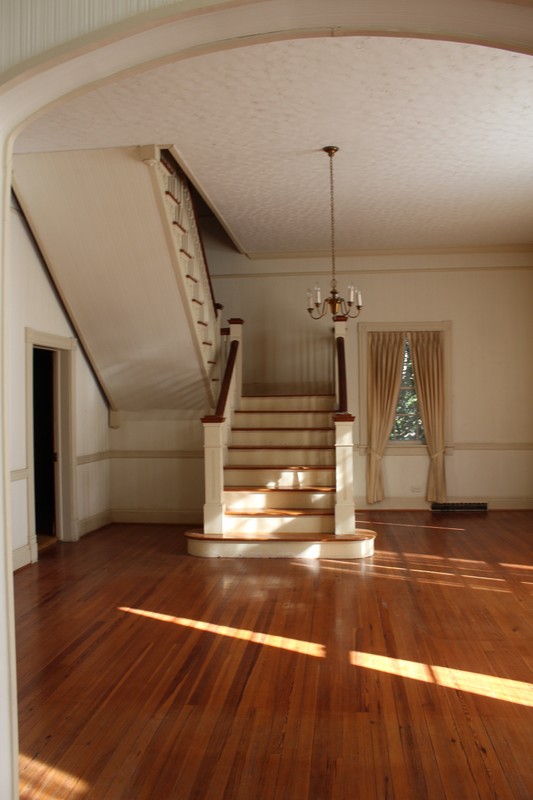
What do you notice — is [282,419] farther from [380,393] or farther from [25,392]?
[25,392]

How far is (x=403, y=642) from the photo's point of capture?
13.2ft

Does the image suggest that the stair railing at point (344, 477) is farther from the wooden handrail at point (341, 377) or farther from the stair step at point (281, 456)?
the stair step at point (281, 456)

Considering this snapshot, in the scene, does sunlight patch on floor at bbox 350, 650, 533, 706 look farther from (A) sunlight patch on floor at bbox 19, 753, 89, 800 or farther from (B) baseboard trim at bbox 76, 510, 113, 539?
(B) baseboard trim at bbox 76, 510, 113, 539

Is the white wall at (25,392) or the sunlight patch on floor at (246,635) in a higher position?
the white wall at (25,392)

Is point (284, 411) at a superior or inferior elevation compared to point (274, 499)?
superior

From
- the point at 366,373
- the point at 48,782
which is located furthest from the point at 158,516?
the point at 48,782

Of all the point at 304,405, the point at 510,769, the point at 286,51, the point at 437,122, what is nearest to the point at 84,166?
the point at 286,51

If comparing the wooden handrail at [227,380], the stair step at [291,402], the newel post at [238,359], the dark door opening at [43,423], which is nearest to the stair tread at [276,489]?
the wooden handrail at [227,380]

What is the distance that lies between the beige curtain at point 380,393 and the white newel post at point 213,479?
9.30ft

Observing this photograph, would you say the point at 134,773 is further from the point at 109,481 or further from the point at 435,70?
the point at 109,481

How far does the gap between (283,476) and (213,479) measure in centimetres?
80

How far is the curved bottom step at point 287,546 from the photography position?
242 inches

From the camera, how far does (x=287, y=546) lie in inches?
244

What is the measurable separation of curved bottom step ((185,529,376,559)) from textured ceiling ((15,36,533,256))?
320 cm
